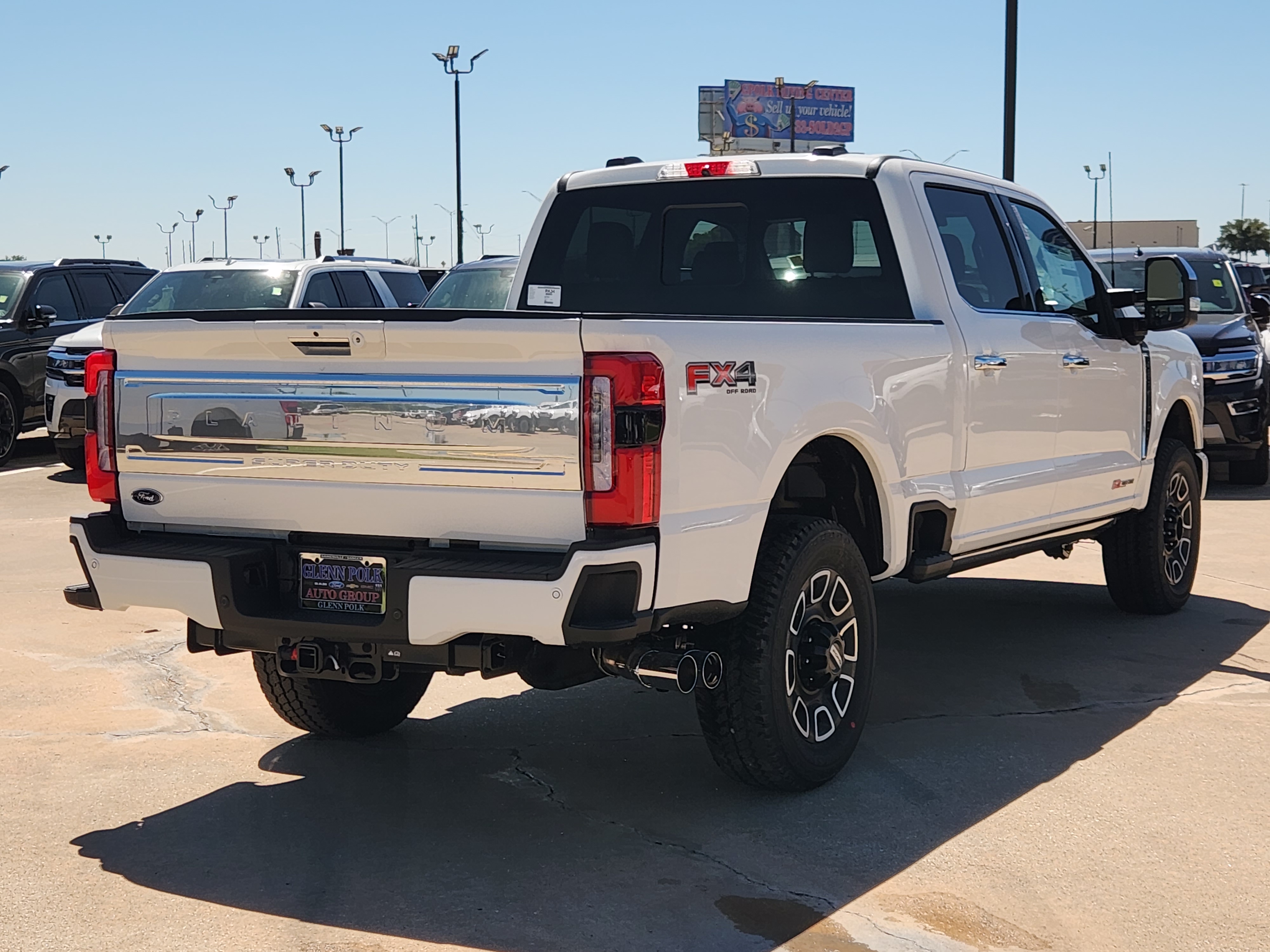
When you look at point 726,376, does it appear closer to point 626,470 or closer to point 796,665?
point 626,470

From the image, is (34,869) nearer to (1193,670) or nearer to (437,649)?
(437,649)

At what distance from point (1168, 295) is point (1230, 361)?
20.4ft

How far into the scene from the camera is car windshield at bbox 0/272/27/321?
53.8ft

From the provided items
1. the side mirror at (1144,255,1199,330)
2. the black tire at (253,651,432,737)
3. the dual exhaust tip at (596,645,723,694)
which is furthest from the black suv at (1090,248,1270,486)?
the dual exhaust tip at (596,645,723,694)

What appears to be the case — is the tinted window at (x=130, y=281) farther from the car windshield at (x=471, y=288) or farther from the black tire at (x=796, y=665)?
the black tire at (x=796, y=665)

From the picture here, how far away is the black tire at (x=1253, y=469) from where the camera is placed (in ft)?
44.7

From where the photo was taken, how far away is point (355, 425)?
4.55 metres

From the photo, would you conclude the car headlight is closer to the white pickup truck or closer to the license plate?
the white pickup truck

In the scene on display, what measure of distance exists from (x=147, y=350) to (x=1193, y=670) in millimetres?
4654

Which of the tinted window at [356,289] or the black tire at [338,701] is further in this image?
the tinted window at [356,289]

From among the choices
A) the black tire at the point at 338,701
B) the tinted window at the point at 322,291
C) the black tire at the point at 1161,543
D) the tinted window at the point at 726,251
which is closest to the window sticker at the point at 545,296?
the tinted window at the point at 726,251

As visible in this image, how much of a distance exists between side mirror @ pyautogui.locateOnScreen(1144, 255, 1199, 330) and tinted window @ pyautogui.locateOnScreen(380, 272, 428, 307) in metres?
9.58

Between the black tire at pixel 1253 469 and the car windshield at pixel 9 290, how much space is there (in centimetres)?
1208

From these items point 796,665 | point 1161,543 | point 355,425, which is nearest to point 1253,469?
point 1161,543
